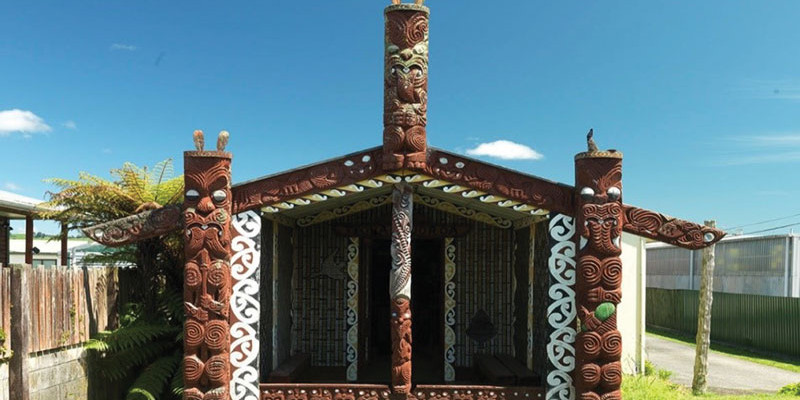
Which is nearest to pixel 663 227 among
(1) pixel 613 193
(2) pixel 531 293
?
(1) pixel 613 193

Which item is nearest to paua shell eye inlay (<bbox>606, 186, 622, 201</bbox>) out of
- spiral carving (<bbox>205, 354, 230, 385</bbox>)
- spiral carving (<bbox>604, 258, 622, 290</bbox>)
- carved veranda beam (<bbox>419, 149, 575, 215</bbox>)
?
carved veranda beam (<bbox>419, 149, 575, 215</bbox>)

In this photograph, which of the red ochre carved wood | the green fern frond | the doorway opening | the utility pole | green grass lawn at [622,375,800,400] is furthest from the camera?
the doorway opening

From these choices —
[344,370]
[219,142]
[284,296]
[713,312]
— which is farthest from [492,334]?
[713,312]

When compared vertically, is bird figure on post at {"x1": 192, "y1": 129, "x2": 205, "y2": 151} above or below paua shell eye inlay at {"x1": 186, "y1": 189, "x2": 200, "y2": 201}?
above

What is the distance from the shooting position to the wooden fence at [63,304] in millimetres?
6082

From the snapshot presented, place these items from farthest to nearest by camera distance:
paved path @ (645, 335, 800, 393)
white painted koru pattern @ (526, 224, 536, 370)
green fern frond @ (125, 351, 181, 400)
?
paved path @ (645, 335, 800, 393) < white painted koru pattern @ (526, 224, 536, 370) < green fern frond @ (125, 351, 181, 400)

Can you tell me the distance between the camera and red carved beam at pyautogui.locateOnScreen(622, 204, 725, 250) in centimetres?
625

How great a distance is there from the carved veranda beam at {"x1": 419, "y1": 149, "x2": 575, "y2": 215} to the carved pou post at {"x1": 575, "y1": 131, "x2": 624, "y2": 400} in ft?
0.88

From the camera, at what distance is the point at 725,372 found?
13.0 metres

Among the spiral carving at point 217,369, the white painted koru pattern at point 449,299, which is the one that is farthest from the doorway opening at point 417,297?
the spiral carving at point 217,369

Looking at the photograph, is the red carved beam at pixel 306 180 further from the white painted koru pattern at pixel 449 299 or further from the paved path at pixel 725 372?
the paved path at pixel 725 372

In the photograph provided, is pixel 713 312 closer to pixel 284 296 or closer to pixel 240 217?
pixel 284 296

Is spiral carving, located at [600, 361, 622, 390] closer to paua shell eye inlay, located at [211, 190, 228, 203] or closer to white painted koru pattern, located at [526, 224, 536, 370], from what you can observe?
white painted koru pattern, located at [526, 224, 536, 370]

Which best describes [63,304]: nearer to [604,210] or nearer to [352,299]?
[352,299]
